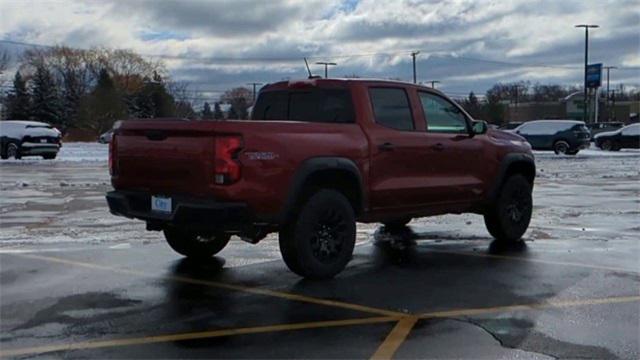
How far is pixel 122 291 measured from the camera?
6773 mm

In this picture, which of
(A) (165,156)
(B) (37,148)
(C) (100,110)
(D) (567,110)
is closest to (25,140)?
(B) (37,148)

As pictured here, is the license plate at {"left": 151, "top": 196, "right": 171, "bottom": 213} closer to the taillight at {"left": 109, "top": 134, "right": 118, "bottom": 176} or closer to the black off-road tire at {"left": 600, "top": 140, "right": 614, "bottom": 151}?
the taillight at {"left": 109, "top": 134, "right": 118, "bottom": 176}

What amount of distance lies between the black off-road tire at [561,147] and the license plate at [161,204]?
3448 cm

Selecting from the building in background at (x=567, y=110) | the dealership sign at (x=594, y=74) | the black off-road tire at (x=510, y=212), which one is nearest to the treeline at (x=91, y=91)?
the dealership sign at (x=594, y=74)

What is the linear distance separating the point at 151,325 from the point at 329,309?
142cm

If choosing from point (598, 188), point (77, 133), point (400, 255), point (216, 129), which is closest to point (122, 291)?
point (216, 129)

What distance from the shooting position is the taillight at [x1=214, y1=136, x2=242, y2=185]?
21.5ft

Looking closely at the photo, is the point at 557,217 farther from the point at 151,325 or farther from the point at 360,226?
the point at 151,325

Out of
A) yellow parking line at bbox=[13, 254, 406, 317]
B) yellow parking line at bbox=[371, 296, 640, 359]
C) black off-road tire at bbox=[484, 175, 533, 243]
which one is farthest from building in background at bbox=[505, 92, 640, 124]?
yellow parking line at bbox=[13, 254, 406, 317]

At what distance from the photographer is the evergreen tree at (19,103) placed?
8788 cm

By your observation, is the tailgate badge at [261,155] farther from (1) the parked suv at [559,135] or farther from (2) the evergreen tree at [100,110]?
(2) the evergreen tree at [100,110]

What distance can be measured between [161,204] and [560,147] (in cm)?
3483

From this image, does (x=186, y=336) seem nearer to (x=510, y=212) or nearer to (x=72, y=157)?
(x=510, y=212)

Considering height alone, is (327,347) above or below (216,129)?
below
